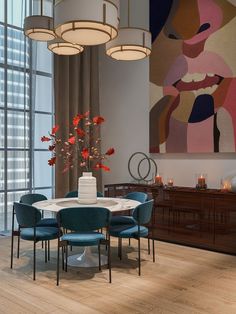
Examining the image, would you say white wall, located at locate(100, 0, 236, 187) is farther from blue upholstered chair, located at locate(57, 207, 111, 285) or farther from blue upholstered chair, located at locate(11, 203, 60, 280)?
blue upholstered chair, located at locate(11, 203, 60, 280)

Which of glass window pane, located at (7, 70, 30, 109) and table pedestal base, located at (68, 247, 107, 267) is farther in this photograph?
glass window pane, located at (7, 70, 30, 109)

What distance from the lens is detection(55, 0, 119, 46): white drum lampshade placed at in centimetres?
278

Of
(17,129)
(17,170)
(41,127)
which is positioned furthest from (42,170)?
(17,129)

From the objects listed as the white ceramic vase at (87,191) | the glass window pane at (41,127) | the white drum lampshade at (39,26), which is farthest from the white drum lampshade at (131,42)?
the glass window pane at (41,127)

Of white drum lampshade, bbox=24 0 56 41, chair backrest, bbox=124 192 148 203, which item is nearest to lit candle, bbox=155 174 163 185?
chair backrest, bbox=124 192 148 203

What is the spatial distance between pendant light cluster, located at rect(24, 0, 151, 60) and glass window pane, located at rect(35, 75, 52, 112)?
2.03m

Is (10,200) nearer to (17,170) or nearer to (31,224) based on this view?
(17,170)

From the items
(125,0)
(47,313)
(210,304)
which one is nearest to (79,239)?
(47,313)

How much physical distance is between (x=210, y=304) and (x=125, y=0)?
16.8ft

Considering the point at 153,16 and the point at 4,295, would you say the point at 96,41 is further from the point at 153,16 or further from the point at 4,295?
the point at 153,16

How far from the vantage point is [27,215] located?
3465 millimetres

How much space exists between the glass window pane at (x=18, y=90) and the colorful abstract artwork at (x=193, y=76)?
1963 millimetres

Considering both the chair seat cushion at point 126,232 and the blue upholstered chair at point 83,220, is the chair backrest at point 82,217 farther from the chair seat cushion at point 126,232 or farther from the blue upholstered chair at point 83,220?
the chair seat cushion at point 126,232

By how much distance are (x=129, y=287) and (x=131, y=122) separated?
3.34 metres
